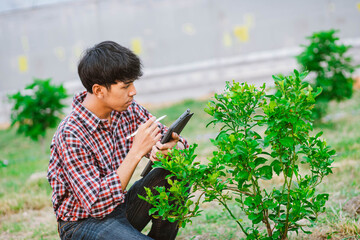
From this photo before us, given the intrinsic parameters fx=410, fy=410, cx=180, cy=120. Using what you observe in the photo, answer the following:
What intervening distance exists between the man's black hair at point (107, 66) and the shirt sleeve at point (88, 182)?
346mm

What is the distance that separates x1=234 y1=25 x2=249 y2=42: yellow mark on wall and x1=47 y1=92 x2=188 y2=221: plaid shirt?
27.9 feet

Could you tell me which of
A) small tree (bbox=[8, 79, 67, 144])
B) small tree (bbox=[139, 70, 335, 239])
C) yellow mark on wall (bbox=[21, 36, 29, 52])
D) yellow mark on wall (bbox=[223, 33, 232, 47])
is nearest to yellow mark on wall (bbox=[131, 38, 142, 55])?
yellow mark on wall (bbox=[223, 33, 232, 47])

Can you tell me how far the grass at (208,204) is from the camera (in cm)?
270

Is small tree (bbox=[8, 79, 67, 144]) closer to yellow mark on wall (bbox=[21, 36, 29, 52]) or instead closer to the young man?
the young man

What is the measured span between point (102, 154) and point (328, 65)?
4321 mm

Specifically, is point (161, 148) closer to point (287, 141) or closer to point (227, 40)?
point (287, 141)

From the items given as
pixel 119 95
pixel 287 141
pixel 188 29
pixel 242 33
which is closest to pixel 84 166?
pixel 119 95

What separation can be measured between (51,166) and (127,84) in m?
0.58

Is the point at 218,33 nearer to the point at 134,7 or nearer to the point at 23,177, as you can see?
the point at 134,7

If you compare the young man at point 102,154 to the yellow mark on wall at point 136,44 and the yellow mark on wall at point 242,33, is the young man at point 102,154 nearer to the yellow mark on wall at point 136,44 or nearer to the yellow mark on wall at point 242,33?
the yellow mark on wall at point 136,44

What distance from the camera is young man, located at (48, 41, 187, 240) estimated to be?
1961 mm

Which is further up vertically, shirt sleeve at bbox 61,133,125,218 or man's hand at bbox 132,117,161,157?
man's hand at bbox 132,117,161,157

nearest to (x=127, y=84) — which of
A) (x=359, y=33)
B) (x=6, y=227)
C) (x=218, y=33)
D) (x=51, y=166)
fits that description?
(x=51, y=166)

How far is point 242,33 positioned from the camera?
34.1ft
